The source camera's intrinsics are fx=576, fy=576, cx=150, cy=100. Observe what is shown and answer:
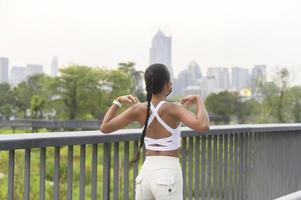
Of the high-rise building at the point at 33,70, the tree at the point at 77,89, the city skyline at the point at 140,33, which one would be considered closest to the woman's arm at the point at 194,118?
the city skyline at the point at 140,33

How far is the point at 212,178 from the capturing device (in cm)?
448

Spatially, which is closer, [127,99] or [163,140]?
[163,140]

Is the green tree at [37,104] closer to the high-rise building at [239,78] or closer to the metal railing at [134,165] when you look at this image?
the high-rise building at [239,78]

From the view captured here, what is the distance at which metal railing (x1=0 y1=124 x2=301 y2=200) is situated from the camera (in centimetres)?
306

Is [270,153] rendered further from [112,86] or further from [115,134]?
[112,86]

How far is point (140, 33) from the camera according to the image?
3856 centimetres

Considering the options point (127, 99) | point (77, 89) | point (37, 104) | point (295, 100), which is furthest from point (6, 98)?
point (127, 99)

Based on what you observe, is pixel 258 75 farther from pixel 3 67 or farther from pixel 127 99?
pixel 127 99

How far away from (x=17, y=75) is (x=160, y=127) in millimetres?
41020

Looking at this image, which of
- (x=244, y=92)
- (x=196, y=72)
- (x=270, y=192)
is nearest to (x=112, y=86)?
(x=196, y=72)

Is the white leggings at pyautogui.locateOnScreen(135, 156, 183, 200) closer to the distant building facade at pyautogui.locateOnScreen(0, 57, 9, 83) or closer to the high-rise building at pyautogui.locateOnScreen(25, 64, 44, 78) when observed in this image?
the distant building facade at pyautogui.locateOnScreen(0, 57, 9, 83)

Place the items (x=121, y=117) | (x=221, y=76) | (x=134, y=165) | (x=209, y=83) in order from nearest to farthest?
(x=121, y=117) < (x=134, y=165) < (x=209, y=83) < (x=221, y=76)

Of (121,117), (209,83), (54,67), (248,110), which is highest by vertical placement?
(54,67)

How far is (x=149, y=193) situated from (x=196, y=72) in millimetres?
36600
